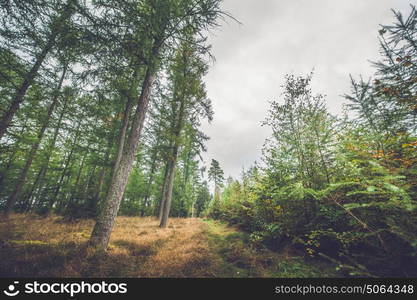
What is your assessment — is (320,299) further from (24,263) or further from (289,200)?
(24,263)

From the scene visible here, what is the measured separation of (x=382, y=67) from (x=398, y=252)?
544cm

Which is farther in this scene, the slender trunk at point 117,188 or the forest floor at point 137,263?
the slender trunk at point 117,188

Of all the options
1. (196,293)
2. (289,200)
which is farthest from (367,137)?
(196,293)

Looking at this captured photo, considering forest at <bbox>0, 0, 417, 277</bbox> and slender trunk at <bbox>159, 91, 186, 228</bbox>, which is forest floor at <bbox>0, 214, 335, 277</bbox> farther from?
slender trunk at <bbox>159, 91, 186, 228</bbox>

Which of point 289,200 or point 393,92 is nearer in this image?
point 393,92

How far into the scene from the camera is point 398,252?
2.71 meters

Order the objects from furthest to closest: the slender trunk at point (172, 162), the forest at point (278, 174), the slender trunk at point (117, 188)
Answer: the slender trunk at point (172, 162), the slender trunk at point (117, 188), the forest at point (278, 174)

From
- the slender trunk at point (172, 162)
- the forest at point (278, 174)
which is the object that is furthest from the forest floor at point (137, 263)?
the slender trunk at point (172, 162)

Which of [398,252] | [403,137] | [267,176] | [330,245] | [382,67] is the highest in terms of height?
[382,67]

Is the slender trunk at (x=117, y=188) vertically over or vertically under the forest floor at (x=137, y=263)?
over

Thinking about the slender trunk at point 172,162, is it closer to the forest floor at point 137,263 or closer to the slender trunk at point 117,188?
the slender trunk at point 117,188

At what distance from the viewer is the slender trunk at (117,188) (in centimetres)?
489

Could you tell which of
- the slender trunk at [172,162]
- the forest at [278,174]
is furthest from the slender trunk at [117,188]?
the slender trunk at [172,162]

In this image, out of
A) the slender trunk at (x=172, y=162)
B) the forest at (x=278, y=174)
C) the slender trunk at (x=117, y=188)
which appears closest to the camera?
the forest at (x=278, y=174)
